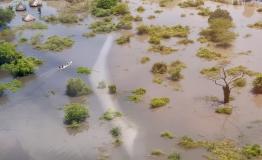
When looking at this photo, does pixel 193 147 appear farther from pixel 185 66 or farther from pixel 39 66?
pixel 39 66

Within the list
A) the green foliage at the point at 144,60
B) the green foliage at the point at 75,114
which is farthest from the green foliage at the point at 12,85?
the green foliage at the point at 144,60

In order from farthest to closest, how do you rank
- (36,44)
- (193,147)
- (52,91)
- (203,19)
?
(203,19) → (36,44) → (52,91) → (193,147)

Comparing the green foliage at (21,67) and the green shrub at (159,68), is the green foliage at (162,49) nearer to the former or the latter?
the green shrub at (159,68)

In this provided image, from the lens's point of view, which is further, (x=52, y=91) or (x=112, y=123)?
(x=52, y=91)

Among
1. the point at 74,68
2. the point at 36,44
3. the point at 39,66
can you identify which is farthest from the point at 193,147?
the point at 36,44

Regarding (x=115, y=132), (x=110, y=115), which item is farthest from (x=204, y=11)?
(x=115, y=132)

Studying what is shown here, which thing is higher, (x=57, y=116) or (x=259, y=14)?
(x=259, y=14)

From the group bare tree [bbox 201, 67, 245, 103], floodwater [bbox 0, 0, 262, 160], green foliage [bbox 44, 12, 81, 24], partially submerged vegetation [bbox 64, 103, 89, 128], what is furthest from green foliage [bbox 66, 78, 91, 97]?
green foliage [bbox 44, 12, 81, 24]
